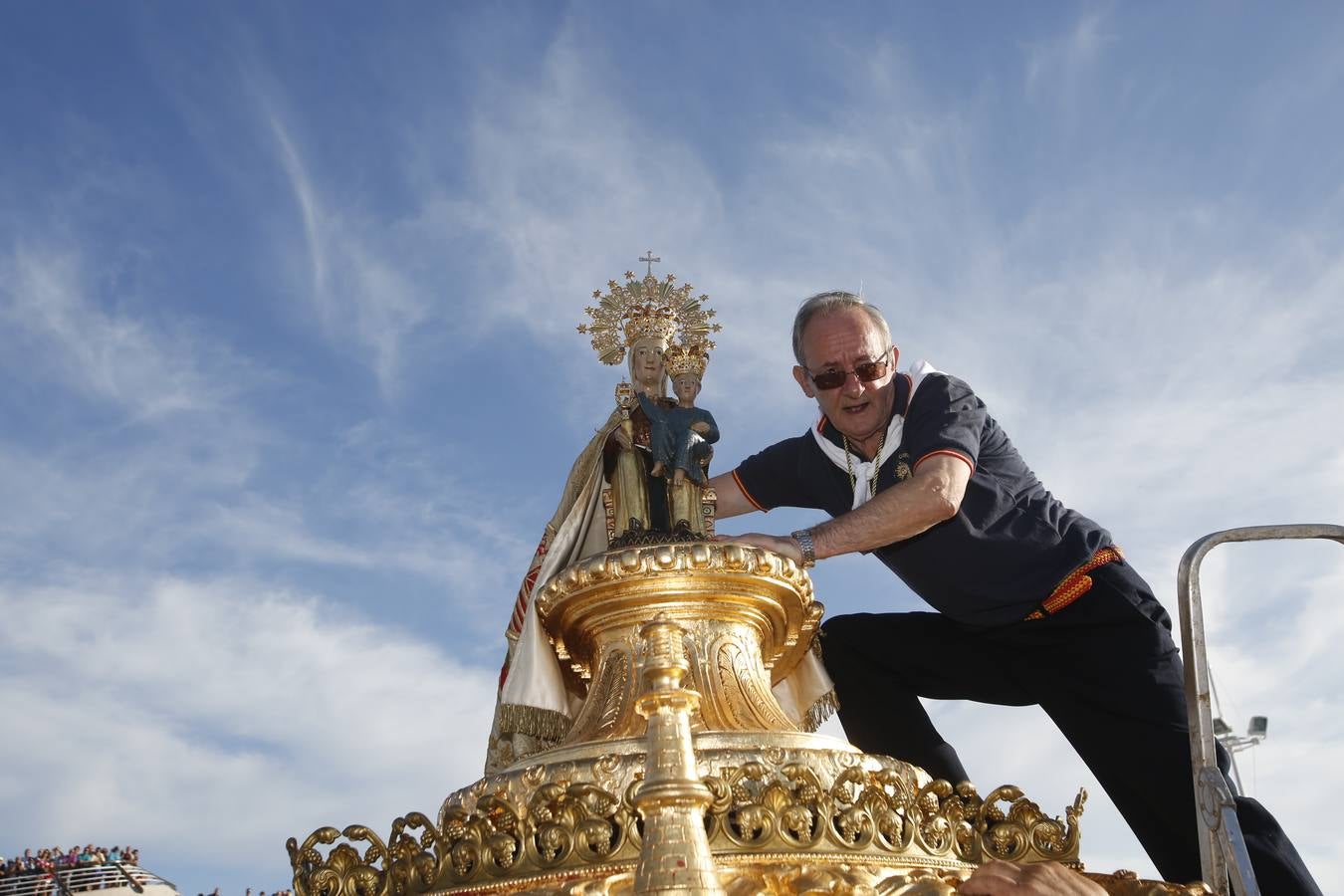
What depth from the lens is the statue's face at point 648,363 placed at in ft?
15.6

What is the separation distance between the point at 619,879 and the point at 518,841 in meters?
0.30

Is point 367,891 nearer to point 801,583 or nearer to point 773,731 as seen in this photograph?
point 773,731

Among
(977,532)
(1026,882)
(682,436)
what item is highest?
(682,436)

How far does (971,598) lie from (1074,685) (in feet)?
1.78

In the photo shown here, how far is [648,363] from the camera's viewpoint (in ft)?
15.6

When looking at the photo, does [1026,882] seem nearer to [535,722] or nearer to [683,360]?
[535,722]

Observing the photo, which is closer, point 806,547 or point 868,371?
point 806,547

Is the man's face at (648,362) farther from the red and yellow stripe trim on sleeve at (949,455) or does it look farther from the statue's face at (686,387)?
the red and yellow stripe trim on sleeve at (949,455)

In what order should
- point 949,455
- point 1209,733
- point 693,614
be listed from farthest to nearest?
point 949,455
point 693,614
point 1209,733

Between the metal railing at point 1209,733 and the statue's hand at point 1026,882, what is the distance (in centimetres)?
51

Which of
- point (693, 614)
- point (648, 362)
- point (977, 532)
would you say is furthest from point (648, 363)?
point (977, 532)

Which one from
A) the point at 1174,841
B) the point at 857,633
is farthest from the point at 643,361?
the point at 1174,841

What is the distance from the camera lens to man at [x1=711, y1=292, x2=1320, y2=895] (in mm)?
4355

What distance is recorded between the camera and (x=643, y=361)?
4758mm
